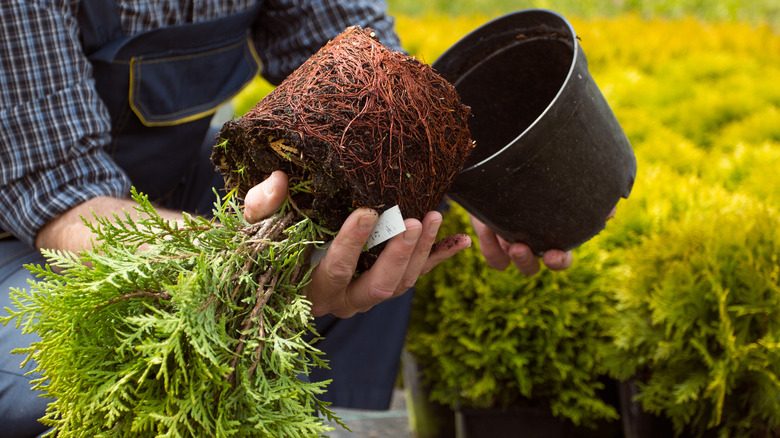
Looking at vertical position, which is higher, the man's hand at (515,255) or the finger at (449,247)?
the finger at (449,247)

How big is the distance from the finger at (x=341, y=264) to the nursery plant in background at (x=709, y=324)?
1169 mm

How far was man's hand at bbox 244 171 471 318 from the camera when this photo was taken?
1368 millimetres

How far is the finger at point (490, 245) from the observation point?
2102 millimetres

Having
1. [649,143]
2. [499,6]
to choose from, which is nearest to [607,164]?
[649,143]

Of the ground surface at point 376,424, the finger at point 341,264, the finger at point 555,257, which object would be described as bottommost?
the ground surface at point 376,424

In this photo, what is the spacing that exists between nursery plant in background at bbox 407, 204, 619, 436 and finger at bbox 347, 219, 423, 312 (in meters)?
1.02

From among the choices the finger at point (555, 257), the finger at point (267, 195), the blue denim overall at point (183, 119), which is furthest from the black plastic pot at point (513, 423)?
the finger at point (267, 195)

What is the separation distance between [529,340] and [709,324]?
69cm

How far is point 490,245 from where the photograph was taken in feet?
A: 6.94

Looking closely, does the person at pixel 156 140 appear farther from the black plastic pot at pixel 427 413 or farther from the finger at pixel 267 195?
the black plastic pot at pixel 427 413

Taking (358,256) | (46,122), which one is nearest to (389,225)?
(358,256)

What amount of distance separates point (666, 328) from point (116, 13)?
6.98ft

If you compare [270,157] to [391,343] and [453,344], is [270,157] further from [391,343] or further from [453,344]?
[453,344]

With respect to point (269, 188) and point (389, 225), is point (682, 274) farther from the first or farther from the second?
point (269, 188)
